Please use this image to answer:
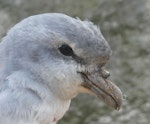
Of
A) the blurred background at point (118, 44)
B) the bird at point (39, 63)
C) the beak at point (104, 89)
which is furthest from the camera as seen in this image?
the blurred background at point (118, 44)

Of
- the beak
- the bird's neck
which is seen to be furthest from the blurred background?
the bird's neck

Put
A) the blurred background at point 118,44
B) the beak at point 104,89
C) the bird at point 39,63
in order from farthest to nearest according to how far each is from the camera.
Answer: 1. the blurred background at point 118,44
2. the beak at point 104,89
3. the bird at point 39,63

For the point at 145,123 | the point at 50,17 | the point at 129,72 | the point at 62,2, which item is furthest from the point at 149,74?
the point at 50,17

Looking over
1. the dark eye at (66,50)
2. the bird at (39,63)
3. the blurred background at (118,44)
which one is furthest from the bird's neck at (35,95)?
the blurred background at (118,44)

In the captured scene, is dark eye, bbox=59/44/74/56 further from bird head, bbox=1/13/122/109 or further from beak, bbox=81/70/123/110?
beak, bbox=81/70/123/110

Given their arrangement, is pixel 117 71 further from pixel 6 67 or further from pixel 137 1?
pixel 6 67

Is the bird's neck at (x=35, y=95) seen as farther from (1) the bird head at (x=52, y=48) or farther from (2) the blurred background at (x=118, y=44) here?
(2) the blurred background at (x=118, y=44)

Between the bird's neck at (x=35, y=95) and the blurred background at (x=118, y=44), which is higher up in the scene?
the blurred background at (x=118, y=44)
